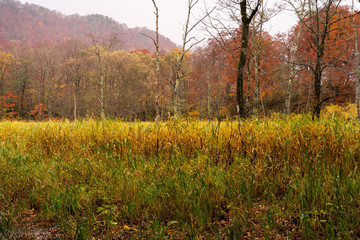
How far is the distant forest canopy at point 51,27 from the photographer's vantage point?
5856 centimetres

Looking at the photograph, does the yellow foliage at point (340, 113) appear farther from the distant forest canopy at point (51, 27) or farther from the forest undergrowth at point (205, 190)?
the distant forest canopy at point (51, 27)

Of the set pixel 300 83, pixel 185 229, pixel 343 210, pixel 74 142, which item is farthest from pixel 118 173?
pixel 300 83

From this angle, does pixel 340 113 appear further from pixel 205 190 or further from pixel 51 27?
Result: pixel 51 27

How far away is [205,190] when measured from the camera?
226cm

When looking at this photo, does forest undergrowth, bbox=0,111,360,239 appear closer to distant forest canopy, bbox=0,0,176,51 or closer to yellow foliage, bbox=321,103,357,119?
yellow foliage, bbox=321,103,357,119

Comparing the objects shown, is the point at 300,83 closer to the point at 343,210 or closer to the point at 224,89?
the point at 224,89

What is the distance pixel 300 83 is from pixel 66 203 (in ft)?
63.1

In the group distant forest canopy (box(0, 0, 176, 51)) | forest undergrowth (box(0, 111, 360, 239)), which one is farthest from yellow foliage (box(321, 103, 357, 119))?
distant forest canopy (box(0, 0, 176, 51))

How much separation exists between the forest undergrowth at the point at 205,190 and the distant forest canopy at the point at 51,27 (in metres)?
56.3

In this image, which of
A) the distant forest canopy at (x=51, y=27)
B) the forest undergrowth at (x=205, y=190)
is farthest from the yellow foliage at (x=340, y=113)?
the distant forest canopy at (x=51, y=27)

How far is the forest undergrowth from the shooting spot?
6.20ft

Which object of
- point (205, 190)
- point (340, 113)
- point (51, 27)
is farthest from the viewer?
point (51, 27)

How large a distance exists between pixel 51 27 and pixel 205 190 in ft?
288

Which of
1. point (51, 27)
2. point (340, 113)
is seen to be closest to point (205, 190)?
point (340, 113)
